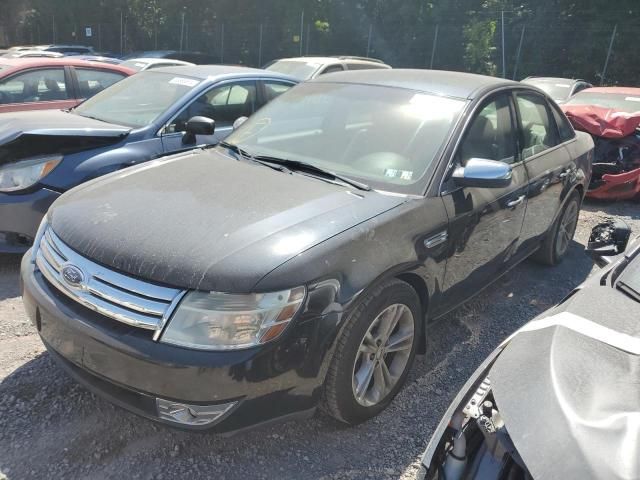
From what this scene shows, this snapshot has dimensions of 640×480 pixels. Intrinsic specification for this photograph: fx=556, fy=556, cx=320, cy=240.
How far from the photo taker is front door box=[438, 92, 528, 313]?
3105mm

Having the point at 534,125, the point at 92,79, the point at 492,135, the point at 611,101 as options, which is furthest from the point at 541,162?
the point at 92,79

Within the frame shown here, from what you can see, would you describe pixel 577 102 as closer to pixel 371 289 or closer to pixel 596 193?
pixel 596 193

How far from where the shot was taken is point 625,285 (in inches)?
90.4

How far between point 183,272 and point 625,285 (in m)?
1.80

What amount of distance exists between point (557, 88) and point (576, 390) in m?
11.3

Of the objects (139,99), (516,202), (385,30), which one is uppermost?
(385,30)

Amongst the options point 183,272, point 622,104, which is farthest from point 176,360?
point 622,104

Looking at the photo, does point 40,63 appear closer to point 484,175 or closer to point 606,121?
point 484,175

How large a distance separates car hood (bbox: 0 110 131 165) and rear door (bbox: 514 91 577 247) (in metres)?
3.09

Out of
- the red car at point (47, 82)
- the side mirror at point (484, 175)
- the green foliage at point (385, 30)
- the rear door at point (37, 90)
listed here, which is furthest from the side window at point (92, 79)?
the green foliage at point (385, 30)

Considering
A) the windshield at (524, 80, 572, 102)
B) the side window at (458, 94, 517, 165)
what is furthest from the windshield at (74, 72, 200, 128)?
the windshield at (524, 80, 572, 102)

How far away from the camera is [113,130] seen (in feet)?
14.5

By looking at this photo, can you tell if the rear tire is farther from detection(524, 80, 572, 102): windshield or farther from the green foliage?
the green foliage

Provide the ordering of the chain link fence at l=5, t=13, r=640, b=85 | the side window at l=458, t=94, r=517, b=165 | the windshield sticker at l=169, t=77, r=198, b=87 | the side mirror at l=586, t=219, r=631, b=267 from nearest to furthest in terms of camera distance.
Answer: the side mirror at l=586, t=219, r=631, b=267, the side window at l=458, t=94, r=517, b=165, the windshield sticker at l=169, t=77, r=198, b=87, the chain link fence at l=5, t=13, r=640, b=85
